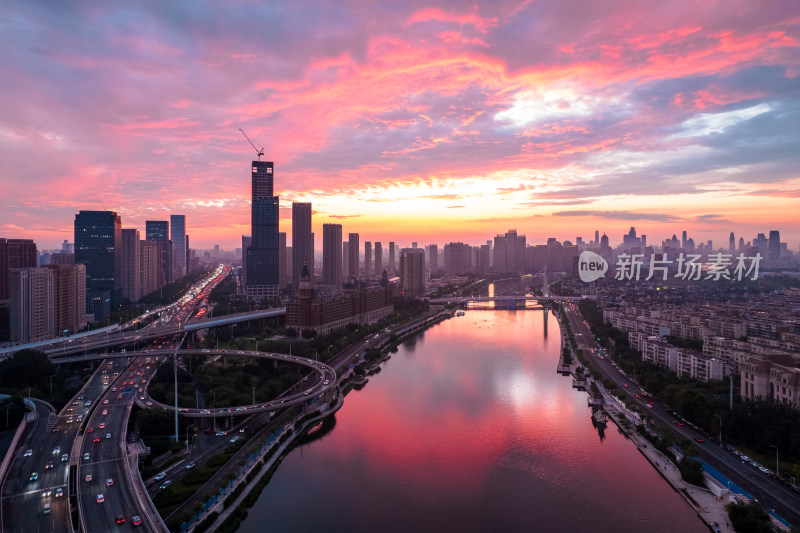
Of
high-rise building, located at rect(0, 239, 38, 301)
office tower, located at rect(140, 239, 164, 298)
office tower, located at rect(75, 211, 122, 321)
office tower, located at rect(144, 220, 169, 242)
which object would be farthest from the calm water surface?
office tower, located at rect(144, 220, 169, 242)

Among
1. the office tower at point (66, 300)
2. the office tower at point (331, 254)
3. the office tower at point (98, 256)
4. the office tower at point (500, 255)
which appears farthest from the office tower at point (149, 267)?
the office tower at point (500, 255)

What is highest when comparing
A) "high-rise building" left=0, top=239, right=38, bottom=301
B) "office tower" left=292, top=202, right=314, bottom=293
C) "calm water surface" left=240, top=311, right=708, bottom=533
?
"office tower" left=292, top=202, right=314, bottom=293

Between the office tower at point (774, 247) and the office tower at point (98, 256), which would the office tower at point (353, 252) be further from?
the office tower at point (774, 247)

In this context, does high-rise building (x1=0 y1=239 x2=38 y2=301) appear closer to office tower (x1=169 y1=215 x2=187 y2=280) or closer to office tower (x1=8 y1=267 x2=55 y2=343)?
office tower (x1=8 y1=267 x2=55 y2=343)

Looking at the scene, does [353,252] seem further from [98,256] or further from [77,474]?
[77,474]

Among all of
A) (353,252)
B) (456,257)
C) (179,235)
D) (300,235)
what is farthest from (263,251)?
(456,257)

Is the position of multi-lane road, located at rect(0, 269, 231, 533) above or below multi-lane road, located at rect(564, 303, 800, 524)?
above
